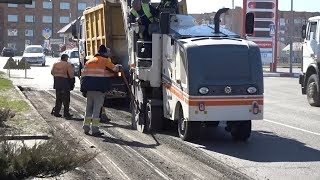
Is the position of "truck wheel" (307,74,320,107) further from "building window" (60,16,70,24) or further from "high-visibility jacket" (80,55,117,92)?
"building window" (60,16,70,24)

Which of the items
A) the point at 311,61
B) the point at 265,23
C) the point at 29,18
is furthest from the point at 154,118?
the point at 29,18

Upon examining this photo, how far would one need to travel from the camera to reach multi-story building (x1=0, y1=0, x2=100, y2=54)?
341 ft

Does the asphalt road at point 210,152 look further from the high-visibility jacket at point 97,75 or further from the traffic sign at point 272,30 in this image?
the traffic sign at point 272,30

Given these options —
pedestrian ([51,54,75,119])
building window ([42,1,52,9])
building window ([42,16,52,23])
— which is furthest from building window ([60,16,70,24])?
pedestrian ([51,54,75,119])

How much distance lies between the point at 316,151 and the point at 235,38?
2740 millimetres

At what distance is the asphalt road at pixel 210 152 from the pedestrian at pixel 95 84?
0.35 metres

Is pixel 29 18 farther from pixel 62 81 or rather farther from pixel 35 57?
pixel 62 81

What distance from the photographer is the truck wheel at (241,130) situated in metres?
11.0

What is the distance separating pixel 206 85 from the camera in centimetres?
1034

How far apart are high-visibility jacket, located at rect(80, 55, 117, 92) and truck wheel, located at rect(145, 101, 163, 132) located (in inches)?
40.9

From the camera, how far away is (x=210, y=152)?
984cm

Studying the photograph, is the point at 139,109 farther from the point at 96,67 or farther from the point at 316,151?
the point at 316,151

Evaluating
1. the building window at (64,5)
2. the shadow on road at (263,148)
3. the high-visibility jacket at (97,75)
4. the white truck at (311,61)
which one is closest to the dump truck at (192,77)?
the shadow on road at (263,148)

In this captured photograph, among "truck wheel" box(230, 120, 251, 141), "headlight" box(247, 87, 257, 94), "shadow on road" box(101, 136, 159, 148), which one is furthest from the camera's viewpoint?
"truck wheel" box(230, 120, 251, 141)
